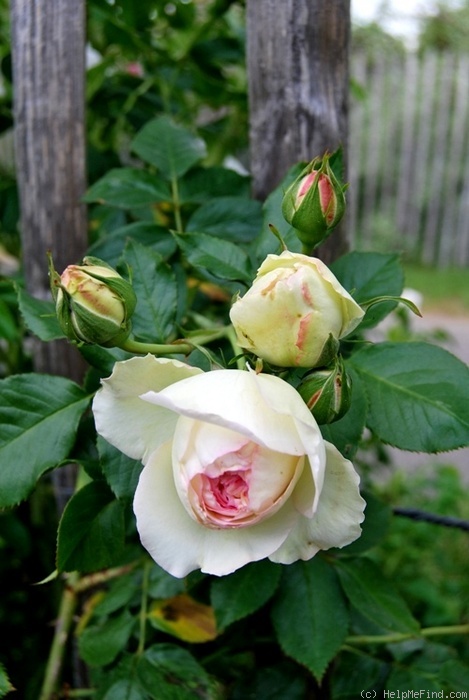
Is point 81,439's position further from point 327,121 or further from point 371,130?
point 371,130

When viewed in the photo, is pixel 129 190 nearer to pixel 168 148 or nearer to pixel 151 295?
pixel 168 148

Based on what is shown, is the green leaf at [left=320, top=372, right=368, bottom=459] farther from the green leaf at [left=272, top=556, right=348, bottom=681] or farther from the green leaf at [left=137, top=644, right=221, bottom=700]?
the green leaf at [left=137, top=644, right=221, bottom=700]

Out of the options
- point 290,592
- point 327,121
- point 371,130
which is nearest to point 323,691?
point 290,592

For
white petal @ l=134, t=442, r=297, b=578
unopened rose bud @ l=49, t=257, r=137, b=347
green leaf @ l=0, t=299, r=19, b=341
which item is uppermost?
unopened rose bud @ l=49, t=257, r=137, b=347

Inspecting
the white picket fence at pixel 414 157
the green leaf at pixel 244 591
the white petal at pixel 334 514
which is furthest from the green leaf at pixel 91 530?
the white picket fence at pixel 414 157

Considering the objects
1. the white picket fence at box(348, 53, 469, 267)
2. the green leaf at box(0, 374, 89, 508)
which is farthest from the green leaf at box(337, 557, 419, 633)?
the white picket fence at box(348, 53, 469, 267)

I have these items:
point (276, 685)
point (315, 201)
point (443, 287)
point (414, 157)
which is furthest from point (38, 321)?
point (414, 157)
